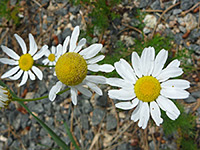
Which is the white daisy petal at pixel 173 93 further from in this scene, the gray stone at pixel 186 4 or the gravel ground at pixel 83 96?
the gray stone at pixel 186 4

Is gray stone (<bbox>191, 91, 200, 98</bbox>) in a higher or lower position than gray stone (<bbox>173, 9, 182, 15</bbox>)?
lower

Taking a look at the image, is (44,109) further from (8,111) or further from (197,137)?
(197,137)

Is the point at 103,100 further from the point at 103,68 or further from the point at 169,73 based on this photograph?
the point at 169,73

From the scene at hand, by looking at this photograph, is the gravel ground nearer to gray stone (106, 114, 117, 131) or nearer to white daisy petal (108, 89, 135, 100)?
gray stone (106, 114, 117, 131)

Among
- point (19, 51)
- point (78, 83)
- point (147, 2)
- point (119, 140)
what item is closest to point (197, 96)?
point (119, 140)

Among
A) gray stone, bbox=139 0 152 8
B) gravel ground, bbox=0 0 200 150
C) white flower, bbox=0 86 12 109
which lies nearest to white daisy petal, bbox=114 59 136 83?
white flower, bbox=0 86 12 109

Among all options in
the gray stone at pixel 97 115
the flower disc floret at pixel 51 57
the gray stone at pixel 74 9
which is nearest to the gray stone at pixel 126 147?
the gray stone at pixel 97 115
